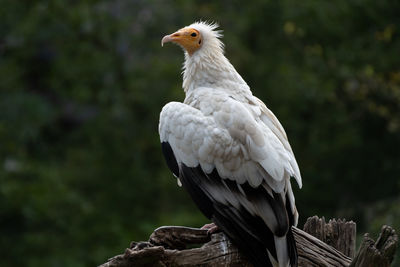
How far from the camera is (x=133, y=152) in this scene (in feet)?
63.1

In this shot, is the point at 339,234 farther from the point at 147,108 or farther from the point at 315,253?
the point at 147,108

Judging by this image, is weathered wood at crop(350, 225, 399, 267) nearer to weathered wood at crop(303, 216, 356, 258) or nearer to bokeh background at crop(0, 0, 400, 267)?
weathered wood at crop(303, 216, 356, 258)

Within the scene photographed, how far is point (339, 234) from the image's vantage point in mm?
6645

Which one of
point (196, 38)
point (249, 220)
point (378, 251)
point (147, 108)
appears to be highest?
point (147, 108)

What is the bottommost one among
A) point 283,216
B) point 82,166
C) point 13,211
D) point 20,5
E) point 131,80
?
point 283,216

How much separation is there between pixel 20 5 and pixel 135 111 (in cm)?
382

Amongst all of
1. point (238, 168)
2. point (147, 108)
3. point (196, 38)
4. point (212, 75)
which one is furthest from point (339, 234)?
point (147, 108)

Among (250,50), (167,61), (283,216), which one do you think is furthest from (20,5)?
(283,216)

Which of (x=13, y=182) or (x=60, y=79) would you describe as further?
(x=60, y=79)

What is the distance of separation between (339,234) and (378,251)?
3.26 feet

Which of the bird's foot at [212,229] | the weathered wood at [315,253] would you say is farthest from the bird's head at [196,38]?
the weathered wood at [315,253]

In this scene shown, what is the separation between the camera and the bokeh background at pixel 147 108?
15.6m

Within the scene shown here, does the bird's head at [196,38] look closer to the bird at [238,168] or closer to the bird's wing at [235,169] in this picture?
the bird at [238,168]

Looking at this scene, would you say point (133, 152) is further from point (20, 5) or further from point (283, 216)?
point (283, 216)
